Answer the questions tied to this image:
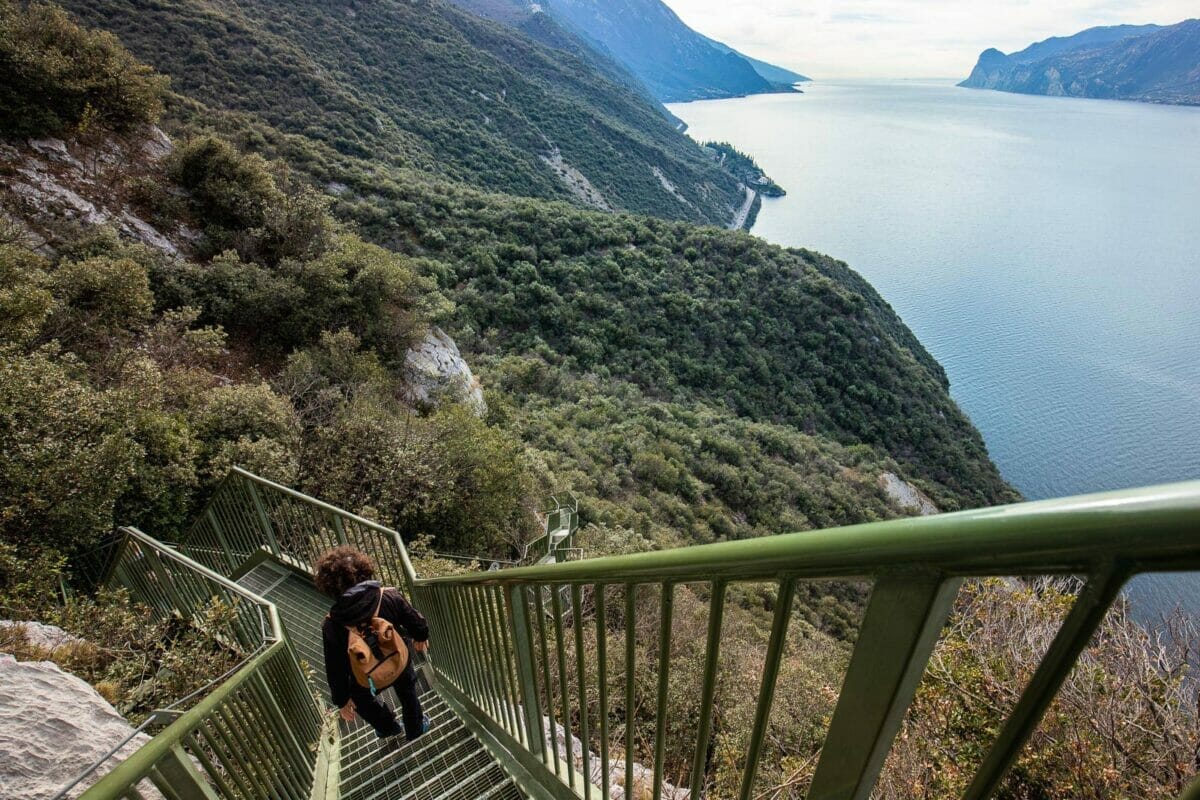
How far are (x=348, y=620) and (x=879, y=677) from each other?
313 centimetres

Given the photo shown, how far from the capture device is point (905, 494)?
1241 inches

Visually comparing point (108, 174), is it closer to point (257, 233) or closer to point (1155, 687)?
point (257, 233)

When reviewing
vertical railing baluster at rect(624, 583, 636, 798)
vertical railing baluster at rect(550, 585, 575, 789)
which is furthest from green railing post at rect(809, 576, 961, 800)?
vertical railing baluster at rect(550, 585, 575, 789)

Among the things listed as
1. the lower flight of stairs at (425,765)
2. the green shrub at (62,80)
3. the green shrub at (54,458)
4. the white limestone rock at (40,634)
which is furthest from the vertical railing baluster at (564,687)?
the green shrub at (62,80)

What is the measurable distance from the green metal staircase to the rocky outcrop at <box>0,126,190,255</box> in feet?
37.4

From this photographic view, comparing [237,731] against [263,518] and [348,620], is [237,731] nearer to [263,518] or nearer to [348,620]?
[348,620]

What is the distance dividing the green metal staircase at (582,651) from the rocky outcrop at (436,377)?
374 inches

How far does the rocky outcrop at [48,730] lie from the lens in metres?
2.41

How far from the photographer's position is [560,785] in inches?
101

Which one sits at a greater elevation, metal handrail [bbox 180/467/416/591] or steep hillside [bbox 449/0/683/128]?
steep hillside [bbox 449/0/683/128]

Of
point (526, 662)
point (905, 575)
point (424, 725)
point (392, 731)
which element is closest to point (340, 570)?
point (392, 731)

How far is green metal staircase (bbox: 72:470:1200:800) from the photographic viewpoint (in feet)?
1.97

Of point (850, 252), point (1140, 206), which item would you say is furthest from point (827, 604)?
point (1140, 206)

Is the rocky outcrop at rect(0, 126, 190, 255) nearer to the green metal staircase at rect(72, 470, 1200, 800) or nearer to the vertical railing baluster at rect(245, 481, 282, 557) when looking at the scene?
the vertical railing baluster at rect(245, 481, 282, 557)
